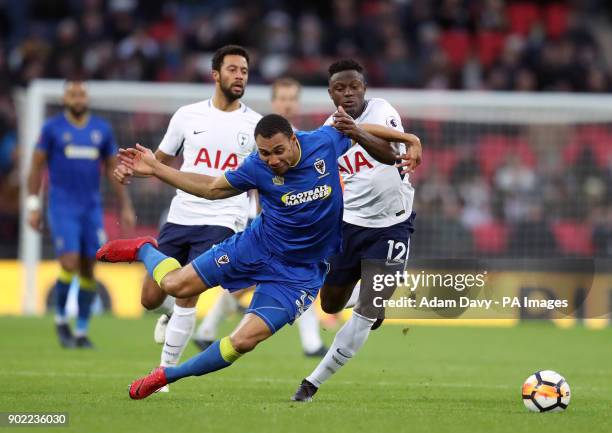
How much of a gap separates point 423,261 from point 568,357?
396 cm

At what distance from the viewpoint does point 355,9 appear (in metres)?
24.2

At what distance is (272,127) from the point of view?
307 inches

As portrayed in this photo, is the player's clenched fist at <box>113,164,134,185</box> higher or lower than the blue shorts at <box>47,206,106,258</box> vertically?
lower

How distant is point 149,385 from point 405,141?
2281 mm

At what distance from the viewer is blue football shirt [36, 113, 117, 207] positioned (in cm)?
1349

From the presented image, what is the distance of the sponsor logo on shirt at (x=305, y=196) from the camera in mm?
8008

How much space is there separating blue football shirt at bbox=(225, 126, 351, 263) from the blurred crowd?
1211 centimetres

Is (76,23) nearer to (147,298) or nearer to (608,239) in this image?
(608,239)

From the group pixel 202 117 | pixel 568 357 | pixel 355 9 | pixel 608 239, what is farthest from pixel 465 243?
pixel 202 117

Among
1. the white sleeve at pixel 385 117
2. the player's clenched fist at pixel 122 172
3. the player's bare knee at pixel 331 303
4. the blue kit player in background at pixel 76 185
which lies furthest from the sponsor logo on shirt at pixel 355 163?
the blue kit player in background at pixel 76 185

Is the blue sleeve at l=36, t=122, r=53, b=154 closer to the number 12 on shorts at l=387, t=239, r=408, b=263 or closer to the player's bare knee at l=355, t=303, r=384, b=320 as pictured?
the number 12 on shorts at l=387, t=239, r=408, b=263

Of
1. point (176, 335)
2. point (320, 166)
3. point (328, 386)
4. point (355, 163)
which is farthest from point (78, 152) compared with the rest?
point (320, 166)

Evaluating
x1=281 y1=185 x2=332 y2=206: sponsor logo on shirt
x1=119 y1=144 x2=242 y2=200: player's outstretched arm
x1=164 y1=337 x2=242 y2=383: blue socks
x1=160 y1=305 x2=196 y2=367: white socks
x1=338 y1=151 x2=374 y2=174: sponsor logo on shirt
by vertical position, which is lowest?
x1=164 y1=337 x2=242 y2=383: blue socks

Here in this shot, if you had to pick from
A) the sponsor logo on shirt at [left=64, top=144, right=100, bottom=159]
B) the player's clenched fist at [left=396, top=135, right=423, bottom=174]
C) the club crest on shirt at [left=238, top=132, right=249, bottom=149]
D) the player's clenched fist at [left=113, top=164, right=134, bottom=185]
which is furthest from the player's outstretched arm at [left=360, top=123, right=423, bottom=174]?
the sponsor logo on shirt at [left=64, top=144, right=100, bottom=159]
